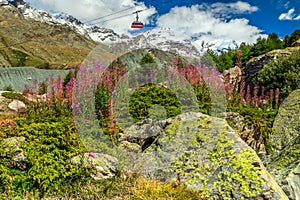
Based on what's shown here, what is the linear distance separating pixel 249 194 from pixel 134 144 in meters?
2.02

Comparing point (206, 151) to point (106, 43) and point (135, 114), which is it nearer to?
point (135, 114)

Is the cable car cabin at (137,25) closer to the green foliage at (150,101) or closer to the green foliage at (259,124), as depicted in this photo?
the green foliage at (150,101)

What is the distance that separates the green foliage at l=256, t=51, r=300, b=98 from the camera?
25.9ft

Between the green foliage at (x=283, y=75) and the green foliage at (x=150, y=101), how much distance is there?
415 centimetres

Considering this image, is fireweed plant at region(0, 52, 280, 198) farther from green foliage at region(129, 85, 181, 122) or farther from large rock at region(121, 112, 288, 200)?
large rock at region(121, 112, 288, 200)

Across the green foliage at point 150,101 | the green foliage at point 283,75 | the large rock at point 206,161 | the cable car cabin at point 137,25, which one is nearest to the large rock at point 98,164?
the large rock at point 206,161

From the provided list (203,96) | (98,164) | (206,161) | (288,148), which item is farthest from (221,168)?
(203,96)

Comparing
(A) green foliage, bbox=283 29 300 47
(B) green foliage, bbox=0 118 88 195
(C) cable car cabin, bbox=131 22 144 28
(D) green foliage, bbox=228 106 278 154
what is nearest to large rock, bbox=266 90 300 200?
(D) green foliage, bbox=228 106 278 154

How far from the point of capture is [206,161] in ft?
11.2

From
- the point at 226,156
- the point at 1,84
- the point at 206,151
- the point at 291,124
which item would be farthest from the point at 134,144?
the point at 1,84

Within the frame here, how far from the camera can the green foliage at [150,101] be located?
17.2 ft

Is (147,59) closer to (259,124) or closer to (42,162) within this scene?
(259,124)

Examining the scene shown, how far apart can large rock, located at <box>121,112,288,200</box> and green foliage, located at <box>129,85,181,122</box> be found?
845 mm

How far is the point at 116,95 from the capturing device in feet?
16.2
